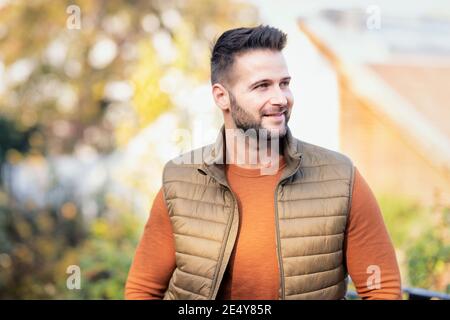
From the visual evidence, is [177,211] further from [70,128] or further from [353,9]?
[70,128]

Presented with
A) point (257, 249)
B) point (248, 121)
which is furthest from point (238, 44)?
point (257, 249)

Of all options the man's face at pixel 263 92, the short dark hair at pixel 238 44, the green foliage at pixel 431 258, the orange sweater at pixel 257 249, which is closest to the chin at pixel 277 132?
the man's face at pixel 263 92

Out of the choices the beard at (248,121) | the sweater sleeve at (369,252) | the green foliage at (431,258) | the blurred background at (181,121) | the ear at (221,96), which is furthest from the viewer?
the blurred background at (181,121)

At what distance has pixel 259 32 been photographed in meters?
2.34

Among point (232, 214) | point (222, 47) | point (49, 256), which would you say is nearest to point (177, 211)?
point (232, 214)

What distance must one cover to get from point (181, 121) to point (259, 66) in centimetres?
296

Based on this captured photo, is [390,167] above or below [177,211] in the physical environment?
above

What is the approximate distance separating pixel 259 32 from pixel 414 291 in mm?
1145

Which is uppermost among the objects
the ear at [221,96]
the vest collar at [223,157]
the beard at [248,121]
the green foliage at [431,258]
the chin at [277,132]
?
the ear at [221,96]

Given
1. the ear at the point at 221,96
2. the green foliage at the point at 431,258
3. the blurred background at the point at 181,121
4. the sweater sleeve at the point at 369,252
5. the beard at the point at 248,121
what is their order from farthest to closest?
the blurred background at the point at 181,121, the green foliage at the point at 431,258, the ear at the point at 221,96, the beard at the point at 248,121, the sweater sleeve at the point at 369,252

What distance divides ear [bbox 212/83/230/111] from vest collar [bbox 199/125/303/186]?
4.2 inches

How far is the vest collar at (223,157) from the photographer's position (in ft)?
7.50

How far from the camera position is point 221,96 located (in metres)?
2.49

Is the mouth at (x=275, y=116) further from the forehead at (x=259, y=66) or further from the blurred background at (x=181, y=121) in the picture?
the blurred background at (x=181, y=121)
